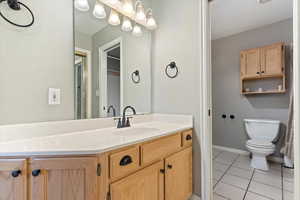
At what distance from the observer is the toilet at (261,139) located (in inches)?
86.5

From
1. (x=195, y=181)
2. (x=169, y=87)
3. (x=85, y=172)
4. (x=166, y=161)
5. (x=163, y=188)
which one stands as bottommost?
(x=195, y=181)

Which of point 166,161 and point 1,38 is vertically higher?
Answer: point 1,38

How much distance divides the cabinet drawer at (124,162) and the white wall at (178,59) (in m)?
0.83

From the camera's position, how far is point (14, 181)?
28.5 inches

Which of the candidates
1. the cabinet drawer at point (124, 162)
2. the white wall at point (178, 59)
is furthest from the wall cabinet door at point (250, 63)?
the cabinet drawer at point (124, 162)

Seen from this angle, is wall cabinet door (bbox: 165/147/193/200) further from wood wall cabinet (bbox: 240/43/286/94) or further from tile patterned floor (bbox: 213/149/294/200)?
wood wall cabinet (bbox: 240/43/286/94)

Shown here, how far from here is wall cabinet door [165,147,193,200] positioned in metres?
1.21

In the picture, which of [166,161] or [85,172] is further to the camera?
[166,161]

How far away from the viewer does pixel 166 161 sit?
1192mm

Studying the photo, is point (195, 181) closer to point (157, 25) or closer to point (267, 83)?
point (157, 25)

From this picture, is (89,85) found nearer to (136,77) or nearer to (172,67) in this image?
(136,77)

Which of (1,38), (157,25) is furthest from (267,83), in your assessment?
(1,38)

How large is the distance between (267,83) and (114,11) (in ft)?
9.10

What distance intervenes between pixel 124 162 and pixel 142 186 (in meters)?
0.26
